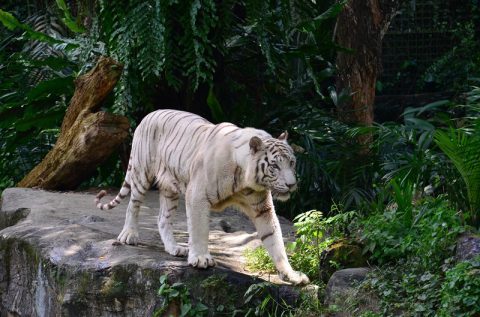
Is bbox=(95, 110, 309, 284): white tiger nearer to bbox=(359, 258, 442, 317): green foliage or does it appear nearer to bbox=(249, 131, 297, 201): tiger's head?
bbox=(249, 131, 297, 201): tiger's head

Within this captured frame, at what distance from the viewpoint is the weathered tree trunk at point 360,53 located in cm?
997

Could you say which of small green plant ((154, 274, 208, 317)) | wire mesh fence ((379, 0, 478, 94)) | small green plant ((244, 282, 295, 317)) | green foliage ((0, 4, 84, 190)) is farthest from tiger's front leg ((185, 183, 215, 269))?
wire mesh fence ((379, 0, 478, 94))

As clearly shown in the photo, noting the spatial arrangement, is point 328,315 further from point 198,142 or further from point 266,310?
point 198,142

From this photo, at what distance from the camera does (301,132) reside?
926cm

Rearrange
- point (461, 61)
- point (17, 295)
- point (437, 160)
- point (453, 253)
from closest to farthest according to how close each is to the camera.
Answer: point (453, 253) → point (437, 160) → point (17, 295) → point (461, 61)

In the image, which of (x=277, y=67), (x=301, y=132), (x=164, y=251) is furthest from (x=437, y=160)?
(x=277, y=67)

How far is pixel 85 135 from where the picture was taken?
862 cm

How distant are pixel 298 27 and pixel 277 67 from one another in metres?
0.66

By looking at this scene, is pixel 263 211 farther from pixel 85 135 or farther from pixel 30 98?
pixel 30 98

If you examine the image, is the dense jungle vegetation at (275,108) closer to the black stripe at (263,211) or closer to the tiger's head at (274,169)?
the black stripe at (263,211)

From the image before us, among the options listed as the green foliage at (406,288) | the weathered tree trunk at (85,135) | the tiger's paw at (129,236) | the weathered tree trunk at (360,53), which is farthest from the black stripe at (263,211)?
the weathered tree trunk at (360,53)

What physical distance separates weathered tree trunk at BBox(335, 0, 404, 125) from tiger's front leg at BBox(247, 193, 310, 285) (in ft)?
14.0

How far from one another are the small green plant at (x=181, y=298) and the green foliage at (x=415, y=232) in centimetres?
115

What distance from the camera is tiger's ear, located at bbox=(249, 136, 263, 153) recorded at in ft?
17.6
